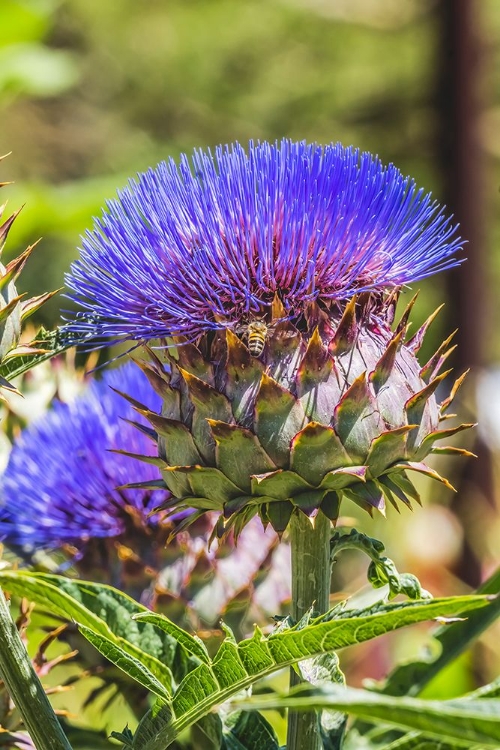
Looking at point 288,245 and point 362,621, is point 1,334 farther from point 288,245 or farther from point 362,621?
point 362,621

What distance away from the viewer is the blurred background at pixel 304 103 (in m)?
5.68

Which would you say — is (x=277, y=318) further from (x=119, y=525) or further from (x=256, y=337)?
(x=119, y=525)

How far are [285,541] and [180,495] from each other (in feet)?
1.32

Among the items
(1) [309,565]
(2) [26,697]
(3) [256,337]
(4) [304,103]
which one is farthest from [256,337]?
(4) [304,103]

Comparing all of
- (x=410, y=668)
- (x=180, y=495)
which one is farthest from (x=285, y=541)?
(x=180, y=495)

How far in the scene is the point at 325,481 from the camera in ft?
2.83

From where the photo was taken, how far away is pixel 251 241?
928mm

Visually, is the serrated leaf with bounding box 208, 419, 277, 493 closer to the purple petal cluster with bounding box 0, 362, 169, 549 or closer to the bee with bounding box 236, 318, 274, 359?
the bee with bounding box 236, 318, 274, 359

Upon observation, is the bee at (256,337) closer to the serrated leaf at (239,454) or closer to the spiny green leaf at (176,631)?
the serrated leaf at (239,454)

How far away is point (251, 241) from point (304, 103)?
20.3 feet

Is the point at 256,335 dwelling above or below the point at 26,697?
above

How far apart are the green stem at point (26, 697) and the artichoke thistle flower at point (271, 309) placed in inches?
7.5

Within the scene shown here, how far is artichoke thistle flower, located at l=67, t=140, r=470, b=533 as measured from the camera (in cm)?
89

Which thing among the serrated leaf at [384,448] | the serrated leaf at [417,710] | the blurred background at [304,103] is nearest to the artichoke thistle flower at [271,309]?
the serrated leaf at [384,448]
